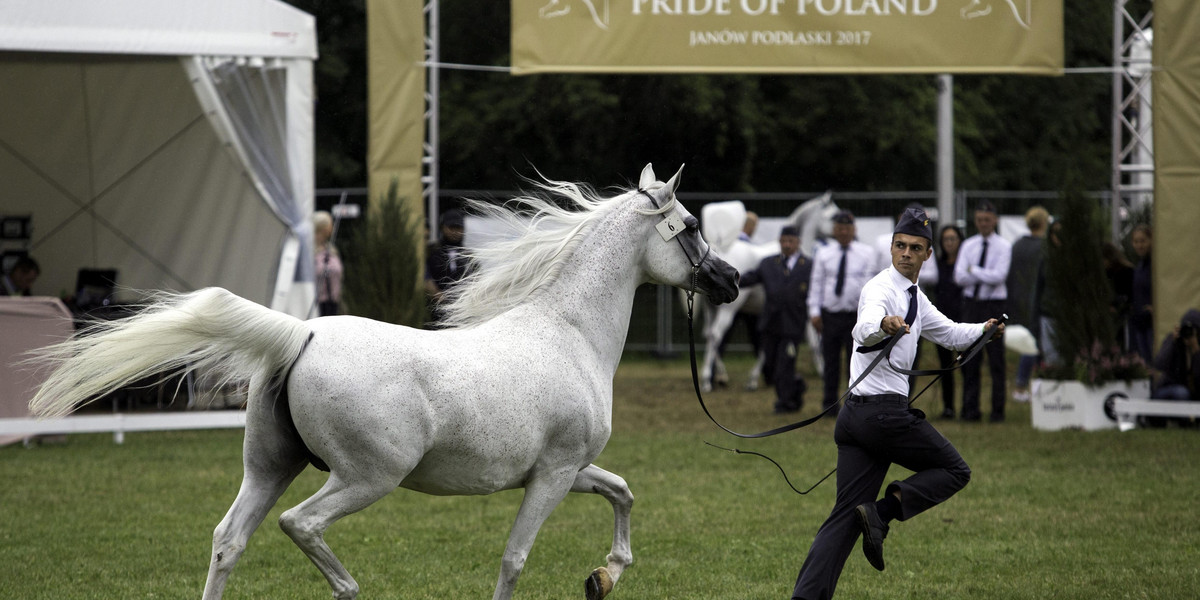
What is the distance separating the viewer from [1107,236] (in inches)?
556

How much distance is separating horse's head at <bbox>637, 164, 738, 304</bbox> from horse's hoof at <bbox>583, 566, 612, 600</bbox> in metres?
1.31

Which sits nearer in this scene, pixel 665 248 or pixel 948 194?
pixel 665 248

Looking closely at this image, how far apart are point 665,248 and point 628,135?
20351 mm

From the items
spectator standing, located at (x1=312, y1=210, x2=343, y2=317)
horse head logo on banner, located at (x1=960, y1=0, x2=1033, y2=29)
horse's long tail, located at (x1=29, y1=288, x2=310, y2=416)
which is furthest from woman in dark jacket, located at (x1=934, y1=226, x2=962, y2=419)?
horse's long tail, located at (x1=29, y1=288, x2=310, y2=416)

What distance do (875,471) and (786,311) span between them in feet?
28.3

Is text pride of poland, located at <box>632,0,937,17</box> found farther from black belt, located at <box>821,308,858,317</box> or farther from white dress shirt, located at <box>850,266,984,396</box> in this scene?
white dress shirt, located at <box>850,266,984,396</box>

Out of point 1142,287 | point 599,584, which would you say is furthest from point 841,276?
point 599,584

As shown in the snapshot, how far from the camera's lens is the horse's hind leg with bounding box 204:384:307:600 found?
461 cm

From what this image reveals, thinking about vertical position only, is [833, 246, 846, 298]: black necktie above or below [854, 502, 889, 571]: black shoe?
above

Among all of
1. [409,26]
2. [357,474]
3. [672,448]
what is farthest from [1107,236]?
[357,474]

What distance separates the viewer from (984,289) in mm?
12180

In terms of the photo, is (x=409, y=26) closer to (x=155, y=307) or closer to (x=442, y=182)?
(x=155, y=307)

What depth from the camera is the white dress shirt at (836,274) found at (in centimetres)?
1234

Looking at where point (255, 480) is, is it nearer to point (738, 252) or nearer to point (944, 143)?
point (738, 252)
